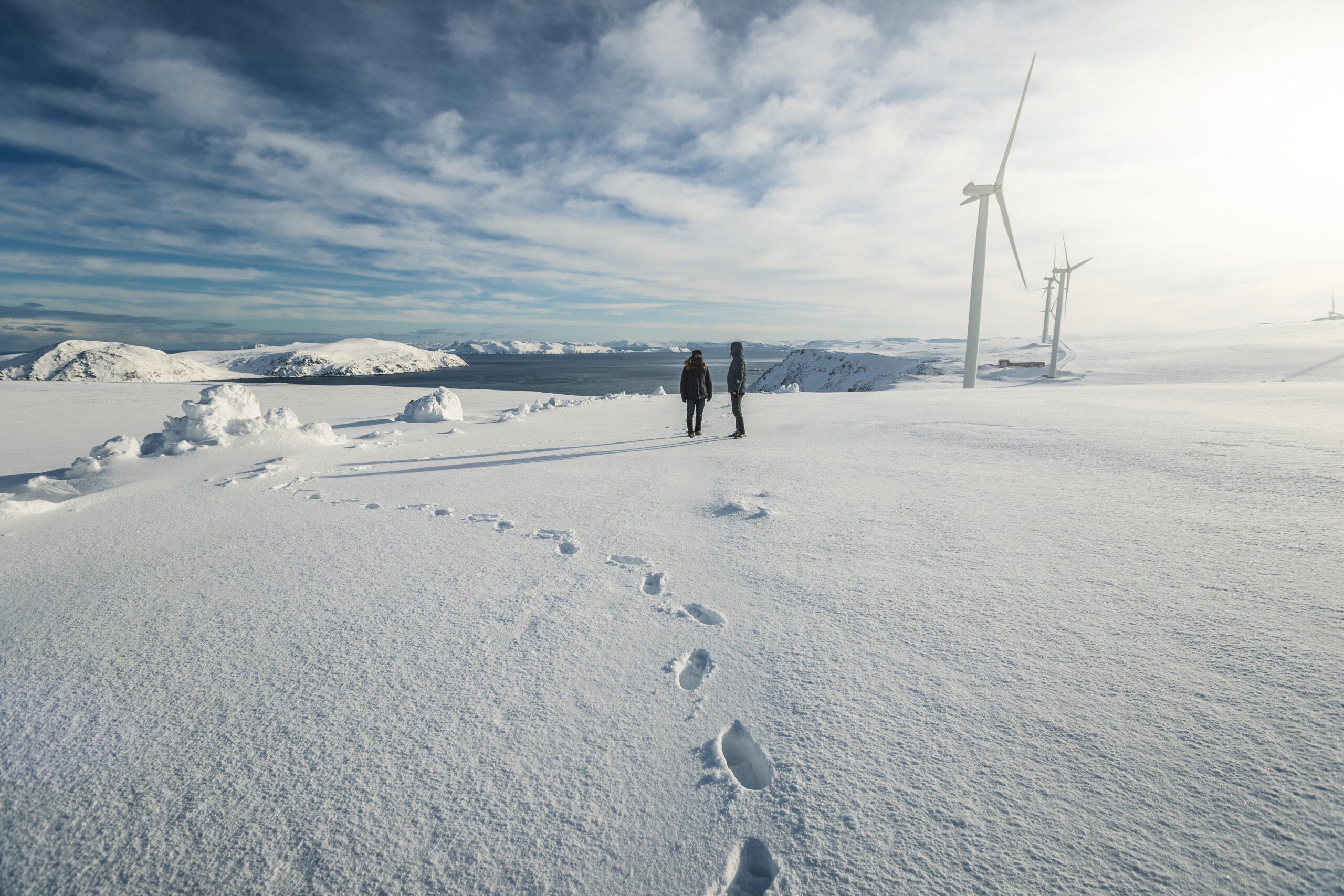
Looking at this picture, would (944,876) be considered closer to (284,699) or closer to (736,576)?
(736,576)

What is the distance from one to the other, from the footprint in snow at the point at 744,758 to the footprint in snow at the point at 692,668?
13.4 inches

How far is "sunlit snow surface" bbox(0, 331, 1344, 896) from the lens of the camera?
1691mm

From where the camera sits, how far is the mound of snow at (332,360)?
120 metres

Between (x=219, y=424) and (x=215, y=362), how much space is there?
560 ft

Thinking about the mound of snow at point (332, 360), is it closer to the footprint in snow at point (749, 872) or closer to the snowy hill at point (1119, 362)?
the snowy hill at point (1119, 362)

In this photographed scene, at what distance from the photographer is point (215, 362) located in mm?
132500

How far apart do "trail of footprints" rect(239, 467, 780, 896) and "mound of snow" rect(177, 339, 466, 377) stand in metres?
135

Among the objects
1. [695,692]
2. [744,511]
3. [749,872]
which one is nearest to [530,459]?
[744,511]

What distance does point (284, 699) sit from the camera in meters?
2.43

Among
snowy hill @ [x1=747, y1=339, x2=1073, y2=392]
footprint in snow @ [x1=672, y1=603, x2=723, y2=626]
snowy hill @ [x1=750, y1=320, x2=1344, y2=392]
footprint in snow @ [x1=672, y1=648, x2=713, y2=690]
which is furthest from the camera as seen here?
snowy hill @ [x1=747, y1=339, x2=1073, y2=392]

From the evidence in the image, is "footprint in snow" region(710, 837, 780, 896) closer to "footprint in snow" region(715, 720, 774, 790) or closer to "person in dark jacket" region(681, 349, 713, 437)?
"footprint in snow" region(715, 720, 774, 790)

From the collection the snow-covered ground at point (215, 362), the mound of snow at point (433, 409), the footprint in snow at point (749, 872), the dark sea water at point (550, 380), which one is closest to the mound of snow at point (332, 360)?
the snow-covered ground at point (215, 362)

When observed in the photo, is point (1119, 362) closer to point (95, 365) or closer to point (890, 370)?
point (890, 370)

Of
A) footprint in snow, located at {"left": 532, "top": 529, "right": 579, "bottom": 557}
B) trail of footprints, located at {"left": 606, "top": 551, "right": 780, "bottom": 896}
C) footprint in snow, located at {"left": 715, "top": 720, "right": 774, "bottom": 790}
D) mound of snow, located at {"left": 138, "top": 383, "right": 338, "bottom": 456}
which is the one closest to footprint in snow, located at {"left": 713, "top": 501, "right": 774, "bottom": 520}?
footprint in snow, located at {"left": 532, "top": 529, "right": 579, "bottom": 557}
